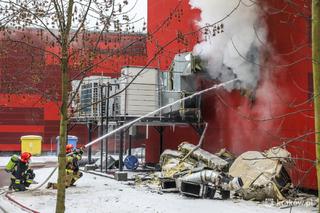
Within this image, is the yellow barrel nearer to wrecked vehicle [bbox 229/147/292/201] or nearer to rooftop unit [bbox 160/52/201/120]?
rooftop unit [bbox 160/52/201/120]

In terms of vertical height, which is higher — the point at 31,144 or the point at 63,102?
the point at 63,102

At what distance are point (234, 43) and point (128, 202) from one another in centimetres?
520

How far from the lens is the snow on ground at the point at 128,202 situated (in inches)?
384

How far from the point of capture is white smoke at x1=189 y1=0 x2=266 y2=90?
504 inches

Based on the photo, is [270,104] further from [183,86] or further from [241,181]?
[183,86]

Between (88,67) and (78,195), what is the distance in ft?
23.7

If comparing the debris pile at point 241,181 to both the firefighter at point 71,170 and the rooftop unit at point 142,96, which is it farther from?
the rooftop unit at point 142,96

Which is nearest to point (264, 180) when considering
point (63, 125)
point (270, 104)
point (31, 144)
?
point (270, 104)

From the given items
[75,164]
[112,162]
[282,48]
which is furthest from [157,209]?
[112,162]

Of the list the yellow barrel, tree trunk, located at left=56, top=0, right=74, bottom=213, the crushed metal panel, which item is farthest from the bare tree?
the yellow barrel

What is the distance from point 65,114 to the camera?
17.5ft

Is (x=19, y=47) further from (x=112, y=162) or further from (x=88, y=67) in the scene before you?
(x=112, y=162)

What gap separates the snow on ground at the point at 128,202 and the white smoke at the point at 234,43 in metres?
3.85

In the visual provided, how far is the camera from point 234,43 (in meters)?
12.9
